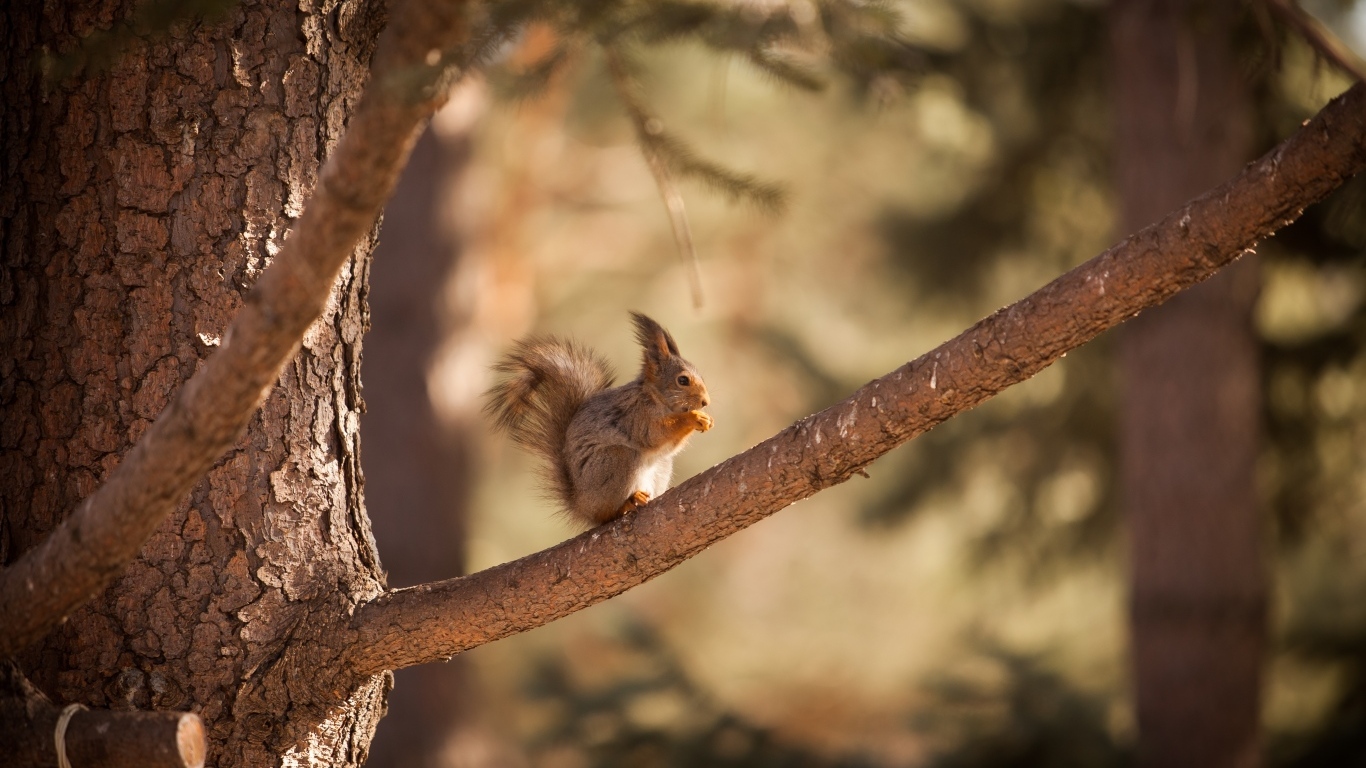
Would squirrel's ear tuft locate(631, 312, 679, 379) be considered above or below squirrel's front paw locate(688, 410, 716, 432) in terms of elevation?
above

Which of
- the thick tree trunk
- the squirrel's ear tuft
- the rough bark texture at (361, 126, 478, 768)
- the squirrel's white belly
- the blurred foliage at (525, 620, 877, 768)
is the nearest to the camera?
the thick tree trunk

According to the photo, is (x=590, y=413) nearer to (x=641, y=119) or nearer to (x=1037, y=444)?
(x=641, y=119)

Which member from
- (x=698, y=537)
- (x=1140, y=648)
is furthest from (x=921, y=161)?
(x=698, y=537)

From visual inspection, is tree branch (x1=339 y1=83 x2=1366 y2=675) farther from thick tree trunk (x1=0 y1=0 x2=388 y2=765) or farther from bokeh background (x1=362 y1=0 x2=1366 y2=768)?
bokeh background (x1=362 y1=0 x2=1366 y2=768)

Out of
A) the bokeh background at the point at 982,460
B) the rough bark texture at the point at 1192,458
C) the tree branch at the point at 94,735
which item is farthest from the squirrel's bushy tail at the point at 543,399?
the rough bark texture at the point at 1192,458

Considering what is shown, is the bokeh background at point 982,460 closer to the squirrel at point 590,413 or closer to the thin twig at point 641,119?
the squirrel at point 590,413

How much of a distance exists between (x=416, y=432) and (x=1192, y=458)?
3.13m

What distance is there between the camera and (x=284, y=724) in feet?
5.17

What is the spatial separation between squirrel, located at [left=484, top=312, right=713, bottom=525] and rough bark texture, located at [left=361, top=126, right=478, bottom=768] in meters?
2.81

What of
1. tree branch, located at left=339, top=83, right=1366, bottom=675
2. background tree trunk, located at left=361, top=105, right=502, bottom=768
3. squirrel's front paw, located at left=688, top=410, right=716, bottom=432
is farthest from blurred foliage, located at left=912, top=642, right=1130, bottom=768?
tree branch, located at left=339, top=83, right=1366, bottom=675

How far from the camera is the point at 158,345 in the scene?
1.58 meters

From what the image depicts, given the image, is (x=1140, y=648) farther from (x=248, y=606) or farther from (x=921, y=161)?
(x=248, y=606)

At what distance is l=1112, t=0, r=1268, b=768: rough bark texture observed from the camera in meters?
4.18

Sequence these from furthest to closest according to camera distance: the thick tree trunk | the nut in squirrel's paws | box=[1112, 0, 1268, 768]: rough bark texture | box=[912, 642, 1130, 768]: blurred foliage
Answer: box=[912, 642, 1130, 768]: blurred foliage < box=[1112, 0, 1268, 768]: rough bark texture < the nut in squirrel's paws < the thick tree trunk
